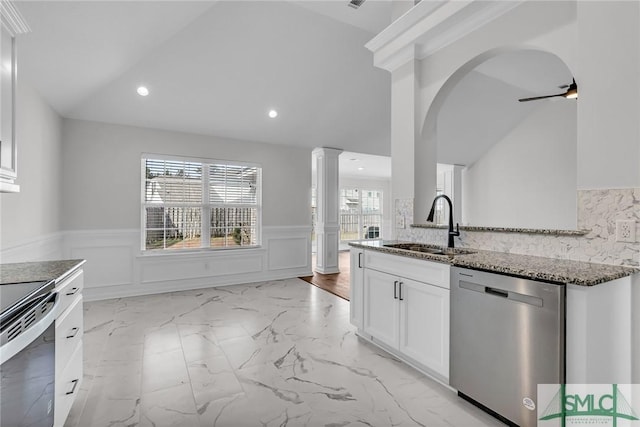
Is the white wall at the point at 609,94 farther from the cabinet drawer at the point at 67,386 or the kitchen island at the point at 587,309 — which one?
the cabinet drawer at the point at 67,386

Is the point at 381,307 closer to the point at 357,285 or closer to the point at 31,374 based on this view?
the point at 357,285

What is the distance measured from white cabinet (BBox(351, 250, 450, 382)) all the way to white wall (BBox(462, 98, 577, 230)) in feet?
14.3

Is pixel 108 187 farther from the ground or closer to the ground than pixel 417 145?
closer to the ground

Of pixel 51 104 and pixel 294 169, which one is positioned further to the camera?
pixel 294 169

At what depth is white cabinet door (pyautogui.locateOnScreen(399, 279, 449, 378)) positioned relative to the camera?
6.94ft

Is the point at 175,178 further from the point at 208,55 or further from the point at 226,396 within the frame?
the point at 226,396

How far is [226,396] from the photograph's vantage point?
2115 mm

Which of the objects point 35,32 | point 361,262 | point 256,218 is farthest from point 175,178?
point 361,262

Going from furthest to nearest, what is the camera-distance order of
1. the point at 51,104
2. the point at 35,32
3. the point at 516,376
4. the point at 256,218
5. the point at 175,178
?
the point at 256,218, the point at 175,178, the point at 51,104, the point at 35,32, the point at 516,376

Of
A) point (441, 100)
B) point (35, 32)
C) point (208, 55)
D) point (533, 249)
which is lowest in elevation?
point (533, 249)

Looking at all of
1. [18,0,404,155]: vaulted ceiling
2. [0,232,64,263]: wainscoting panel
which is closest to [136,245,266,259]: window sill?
[0,232,64,263]: wainscoting panel

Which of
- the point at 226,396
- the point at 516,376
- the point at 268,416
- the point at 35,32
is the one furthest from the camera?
the point at 35,32

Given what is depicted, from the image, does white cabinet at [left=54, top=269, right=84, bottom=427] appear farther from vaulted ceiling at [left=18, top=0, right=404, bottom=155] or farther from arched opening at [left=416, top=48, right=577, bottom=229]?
arched opening at [left=416, top=48, right=577, bottom=229]

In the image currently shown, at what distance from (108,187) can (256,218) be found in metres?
2.20
